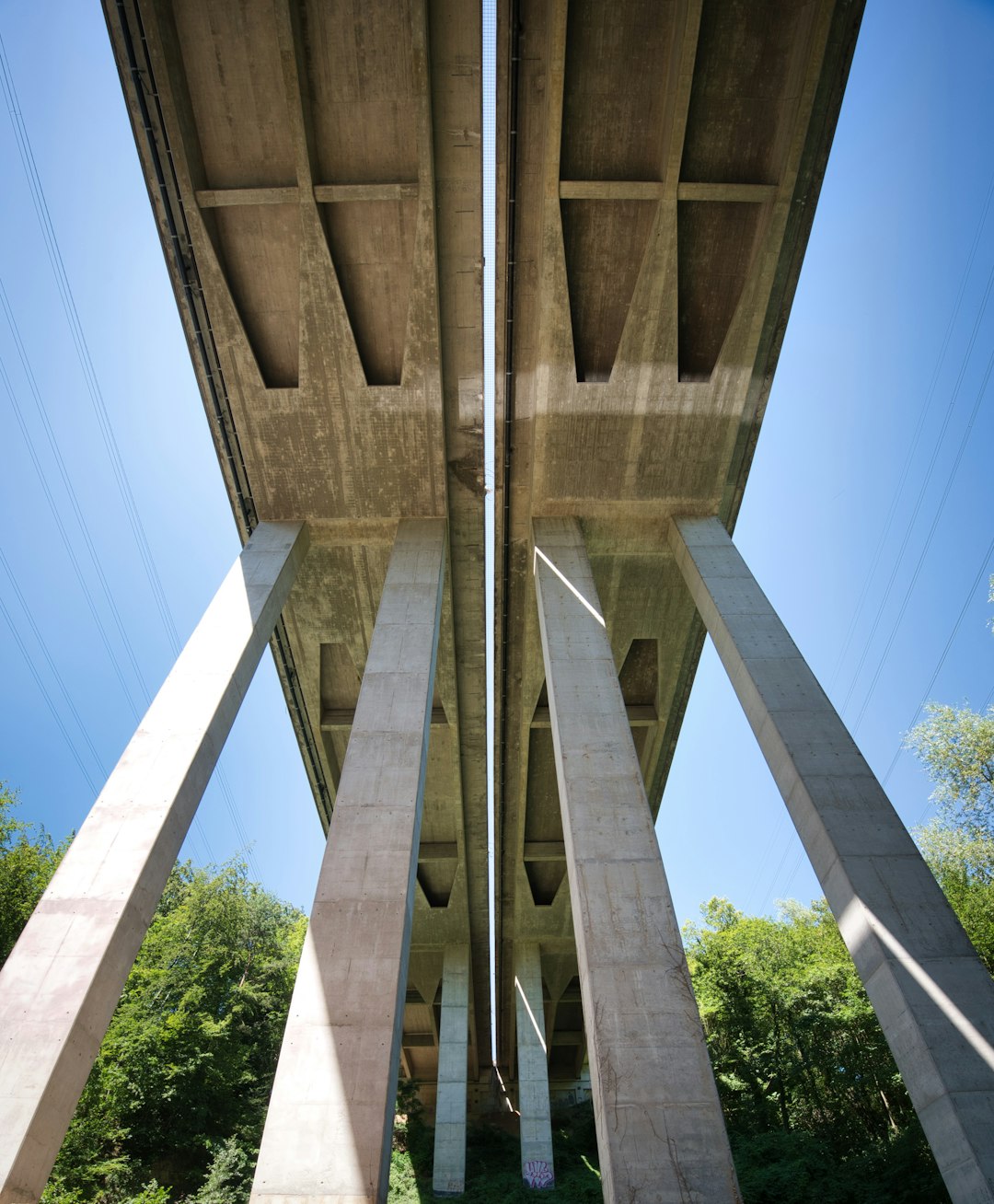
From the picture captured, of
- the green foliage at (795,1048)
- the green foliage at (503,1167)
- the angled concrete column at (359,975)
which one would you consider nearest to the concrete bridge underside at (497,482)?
the angled concrete column at (359,975)

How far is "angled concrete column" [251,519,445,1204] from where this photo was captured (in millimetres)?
5668

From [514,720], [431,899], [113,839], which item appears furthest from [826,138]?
[431,899]

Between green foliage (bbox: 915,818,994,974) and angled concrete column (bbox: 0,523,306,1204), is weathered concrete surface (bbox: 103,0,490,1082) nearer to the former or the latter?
angled concrete column (bbox: 0,523,306,1204)

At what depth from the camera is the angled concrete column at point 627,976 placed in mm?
5758

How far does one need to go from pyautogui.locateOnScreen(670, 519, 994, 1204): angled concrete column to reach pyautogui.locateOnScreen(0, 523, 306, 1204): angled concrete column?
7385 millimetres

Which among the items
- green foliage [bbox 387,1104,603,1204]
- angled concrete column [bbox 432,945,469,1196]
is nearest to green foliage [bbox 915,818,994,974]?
green foliage [bbox 387,1104,603,1204]

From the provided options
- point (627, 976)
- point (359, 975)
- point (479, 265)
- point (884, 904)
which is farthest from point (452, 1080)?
point (479, 265)

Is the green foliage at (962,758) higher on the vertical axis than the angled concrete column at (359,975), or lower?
higher

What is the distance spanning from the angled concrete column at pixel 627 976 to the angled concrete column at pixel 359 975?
1.88 m

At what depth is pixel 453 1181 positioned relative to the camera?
1827 centimetres

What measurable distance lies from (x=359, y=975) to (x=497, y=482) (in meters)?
9.11

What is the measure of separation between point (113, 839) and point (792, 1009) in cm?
1771

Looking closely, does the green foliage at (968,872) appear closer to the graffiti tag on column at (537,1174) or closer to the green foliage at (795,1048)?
the green foliage at (795,1048)

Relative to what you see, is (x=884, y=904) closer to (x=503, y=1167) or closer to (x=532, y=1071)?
(x=532, y=1071)
